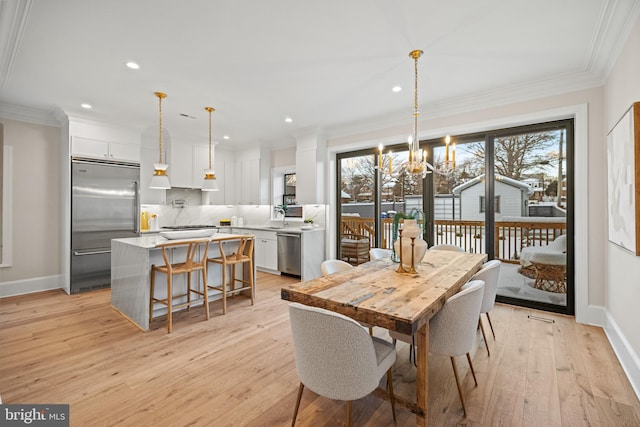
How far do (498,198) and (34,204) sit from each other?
6.68m

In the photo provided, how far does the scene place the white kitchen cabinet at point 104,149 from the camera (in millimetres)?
4520

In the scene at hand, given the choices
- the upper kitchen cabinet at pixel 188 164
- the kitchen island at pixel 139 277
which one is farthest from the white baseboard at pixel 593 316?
the upper kitchen cabinet at pixel 188 164

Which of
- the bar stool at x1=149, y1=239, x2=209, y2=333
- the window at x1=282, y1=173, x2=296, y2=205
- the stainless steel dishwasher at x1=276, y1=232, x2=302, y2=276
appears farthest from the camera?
the window at x1=282, y1=173, x2=296, y2=205

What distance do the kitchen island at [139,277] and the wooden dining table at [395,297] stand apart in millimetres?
1981

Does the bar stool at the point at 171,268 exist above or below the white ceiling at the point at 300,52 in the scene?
below

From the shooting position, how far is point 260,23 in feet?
7.78

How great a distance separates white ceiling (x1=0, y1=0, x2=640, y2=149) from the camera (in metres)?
2.21

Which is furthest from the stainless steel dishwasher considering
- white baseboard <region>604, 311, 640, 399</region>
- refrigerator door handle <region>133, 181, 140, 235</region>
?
white baseboard <region>604, 311, 640, 399</region>

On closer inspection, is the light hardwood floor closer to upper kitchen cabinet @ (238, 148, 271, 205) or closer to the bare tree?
the bare tree

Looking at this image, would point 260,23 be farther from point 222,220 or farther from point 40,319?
point 222,220

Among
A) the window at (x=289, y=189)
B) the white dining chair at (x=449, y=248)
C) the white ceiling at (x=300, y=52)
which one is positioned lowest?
the white dining chair at (x=449, y=248)

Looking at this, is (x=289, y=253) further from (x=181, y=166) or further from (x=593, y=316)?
(x=593, y=316)

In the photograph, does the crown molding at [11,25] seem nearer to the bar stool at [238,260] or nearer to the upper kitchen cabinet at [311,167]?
the bar stool at [238,260]

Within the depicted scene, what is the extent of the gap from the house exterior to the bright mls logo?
14.8 ft
